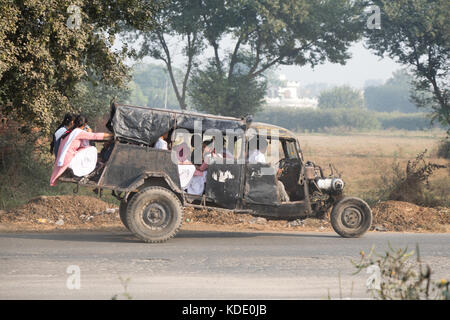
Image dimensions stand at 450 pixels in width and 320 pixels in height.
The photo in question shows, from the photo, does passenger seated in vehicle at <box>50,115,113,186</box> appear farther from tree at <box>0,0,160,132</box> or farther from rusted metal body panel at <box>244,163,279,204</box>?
rusted metal body panel at <box>244,163,279,204</box>

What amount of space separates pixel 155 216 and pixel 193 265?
6.65ft

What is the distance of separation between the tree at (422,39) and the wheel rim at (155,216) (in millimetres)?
18488

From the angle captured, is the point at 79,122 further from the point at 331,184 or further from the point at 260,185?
the point at 331,184

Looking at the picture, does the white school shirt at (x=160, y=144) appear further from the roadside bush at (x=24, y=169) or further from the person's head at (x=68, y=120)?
the roadside bush at (x=24, y=169)

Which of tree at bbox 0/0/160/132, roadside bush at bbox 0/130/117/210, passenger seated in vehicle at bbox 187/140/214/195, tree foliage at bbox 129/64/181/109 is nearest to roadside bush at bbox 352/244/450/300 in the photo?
passenger seated in vehicle at bbox 187/140/214/195

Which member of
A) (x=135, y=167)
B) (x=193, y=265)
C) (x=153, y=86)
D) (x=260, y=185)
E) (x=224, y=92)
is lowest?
(x=193, y=265)

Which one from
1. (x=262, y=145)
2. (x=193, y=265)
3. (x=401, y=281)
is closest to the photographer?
(x=401, y=281)

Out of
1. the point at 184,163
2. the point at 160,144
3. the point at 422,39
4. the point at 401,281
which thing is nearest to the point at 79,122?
the point at 160,144

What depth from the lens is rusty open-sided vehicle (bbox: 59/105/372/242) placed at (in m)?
11.1

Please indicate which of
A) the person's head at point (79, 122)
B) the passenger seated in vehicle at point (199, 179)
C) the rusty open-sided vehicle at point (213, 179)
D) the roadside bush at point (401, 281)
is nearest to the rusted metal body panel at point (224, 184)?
the rusty open-sided vehicle at point (213, 179)

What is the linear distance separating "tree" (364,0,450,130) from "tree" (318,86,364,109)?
4880 inches

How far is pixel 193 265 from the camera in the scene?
9.30 metres

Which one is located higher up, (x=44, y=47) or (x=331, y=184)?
(x=44, y=47)

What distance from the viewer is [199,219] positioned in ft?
49.9
